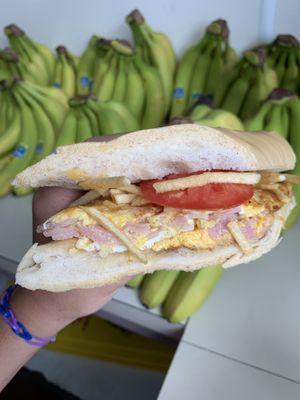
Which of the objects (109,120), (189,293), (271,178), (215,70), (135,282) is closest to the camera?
(271,178)

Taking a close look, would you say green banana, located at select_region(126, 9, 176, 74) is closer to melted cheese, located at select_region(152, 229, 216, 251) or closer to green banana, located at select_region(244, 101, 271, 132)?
green banana, located at select_region(244, 101, 271, 132)

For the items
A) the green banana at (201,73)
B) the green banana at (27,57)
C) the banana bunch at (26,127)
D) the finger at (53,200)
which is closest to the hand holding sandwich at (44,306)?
the finger at (53,200)

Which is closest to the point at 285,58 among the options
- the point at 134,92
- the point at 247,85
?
the point at 247,85

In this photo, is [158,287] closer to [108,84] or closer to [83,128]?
[83,128]

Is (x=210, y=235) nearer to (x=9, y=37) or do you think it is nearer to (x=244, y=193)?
(x=244, y=193)

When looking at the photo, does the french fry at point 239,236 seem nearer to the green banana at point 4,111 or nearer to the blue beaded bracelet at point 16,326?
the blue beaded bracelet at point 16,326

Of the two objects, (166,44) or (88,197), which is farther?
(166,44)
